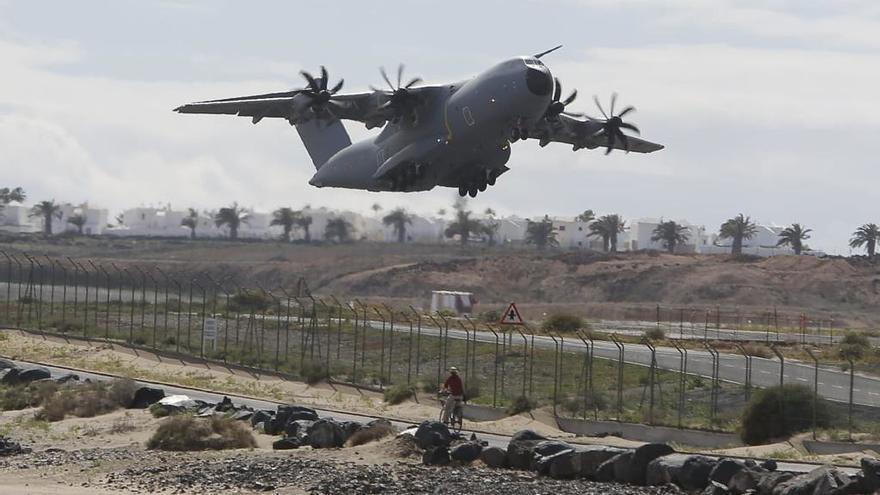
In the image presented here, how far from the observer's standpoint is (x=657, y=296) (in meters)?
108

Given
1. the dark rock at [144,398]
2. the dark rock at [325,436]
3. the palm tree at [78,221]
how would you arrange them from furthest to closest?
the palm tree at [78,221]
the dark rock at [144,398]
the dark rock at [325,436]

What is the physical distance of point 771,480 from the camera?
2512 centimetres

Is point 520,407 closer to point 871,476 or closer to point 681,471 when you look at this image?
point 681,471

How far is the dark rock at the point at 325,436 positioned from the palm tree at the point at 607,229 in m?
121

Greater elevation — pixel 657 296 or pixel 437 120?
pixel 437 120

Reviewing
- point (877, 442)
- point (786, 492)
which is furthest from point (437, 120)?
point (786, 492)

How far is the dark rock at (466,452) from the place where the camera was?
30.0m

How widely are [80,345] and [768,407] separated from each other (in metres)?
35.2

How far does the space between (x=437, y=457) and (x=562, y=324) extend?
1759 inches

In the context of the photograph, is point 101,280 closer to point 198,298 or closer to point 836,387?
point 198,298

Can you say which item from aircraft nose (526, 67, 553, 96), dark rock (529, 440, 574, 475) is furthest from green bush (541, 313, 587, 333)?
dark rock (529, 440, 574, 475)

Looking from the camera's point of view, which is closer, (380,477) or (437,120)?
(380,477)

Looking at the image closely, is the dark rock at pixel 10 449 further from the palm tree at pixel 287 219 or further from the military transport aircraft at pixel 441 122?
the palm tree at pixel 287 219

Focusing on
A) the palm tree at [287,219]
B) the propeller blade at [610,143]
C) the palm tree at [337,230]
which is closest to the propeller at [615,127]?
the propeller blade at [610,143]
